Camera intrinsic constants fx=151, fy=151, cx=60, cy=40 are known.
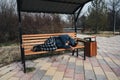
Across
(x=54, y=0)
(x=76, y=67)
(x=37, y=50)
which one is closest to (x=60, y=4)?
(x=54, y=0)

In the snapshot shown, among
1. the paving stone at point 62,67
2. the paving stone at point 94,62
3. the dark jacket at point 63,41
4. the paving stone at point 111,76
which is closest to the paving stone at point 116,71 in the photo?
the paving stone at point 111,76

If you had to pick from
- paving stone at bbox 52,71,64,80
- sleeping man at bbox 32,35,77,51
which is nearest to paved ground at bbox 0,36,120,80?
paving stone at bbox 52,71,64,80

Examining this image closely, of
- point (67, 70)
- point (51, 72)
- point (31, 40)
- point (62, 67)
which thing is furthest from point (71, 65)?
point (31, 40)

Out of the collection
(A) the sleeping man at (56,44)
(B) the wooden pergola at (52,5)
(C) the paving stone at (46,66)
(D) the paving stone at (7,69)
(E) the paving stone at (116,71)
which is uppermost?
(B) the wooden pergola at (52,5)

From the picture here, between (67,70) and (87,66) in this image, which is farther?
(87,66)

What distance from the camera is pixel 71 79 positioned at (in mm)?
3410

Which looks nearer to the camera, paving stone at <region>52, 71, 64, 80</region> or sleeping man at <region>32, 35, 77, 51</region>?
paving stone at <region>52, 71, 64, 80</region>

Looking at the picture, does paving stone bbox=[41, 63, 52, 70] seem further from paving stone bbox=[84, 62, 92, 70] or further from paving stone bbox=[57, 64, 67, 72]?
paving stone bbox=[84, 62, 92, 70]

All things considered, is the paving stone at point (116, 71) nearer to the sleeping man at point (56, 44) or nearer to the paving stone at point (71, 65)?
the paving stone at point (71, 65)

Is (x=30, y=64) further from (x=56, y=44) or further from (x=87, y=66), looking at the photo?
(x=87, y=66)

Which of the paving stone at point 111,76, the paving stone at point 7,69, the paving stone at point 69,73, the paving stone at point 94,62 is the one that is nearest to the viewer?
the paving stone at point 111,76

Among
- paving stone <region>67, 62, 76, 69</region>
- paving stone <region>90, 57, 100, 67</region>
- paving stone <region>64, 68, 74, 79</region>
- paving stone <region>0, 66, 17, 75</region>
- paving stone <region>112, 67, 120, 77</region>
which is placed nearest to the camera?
paving stone <region>64, 68, 74, 79</region>

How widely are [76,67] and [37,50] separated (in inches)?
48.4

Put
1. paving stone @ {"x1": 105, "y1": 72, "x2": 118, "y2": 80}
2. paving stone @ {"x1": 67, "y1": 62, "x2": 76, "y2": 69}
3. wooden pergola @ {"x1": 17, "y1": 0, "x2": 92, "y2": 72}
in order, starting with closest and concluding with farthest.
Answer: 1. paving stone @ {"x1": 105, "y1": 72, "x2": 118, "y2": 80}
2. paving stone @ {"x1": 67, "y1": 62, "x2": 76, "y2": 69}
3. wooden pergola @ {"x1": 17, "y1": 0, "x2": 92, "y2": 72}
